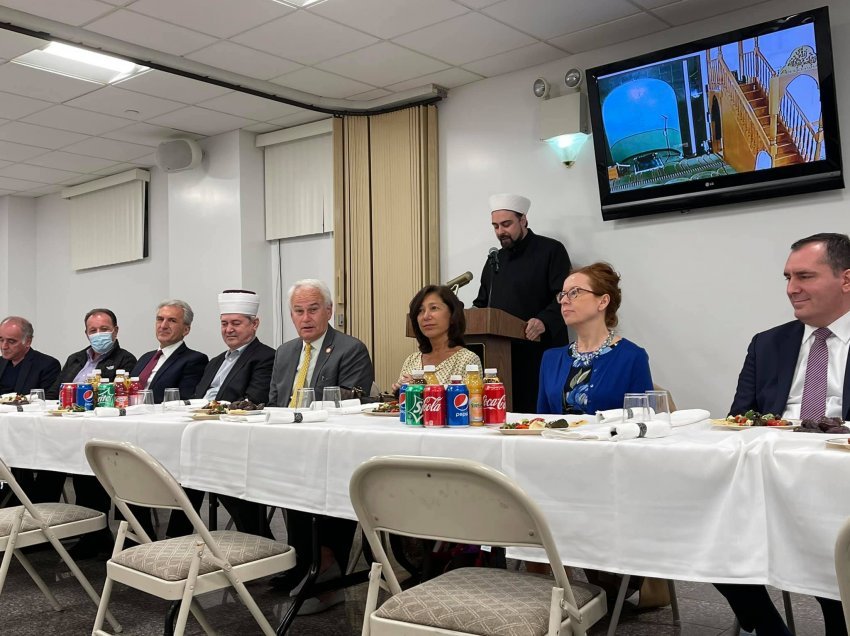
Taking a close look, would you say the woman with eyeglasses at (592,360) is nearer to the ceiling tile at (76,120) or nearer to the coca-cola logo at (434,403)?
the coca-cola logo at (434,403)

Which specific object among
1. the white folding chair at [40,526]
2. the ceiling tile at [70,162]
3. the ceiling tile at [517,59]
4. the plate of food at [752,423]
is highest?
the ceiling tile at [70,162]

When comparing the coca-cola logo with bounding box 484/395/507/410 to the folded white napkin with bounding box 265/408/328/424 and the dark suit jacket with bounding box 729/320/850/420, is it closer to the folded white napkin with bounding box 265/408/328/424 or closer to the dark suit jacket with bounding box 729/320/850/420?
the folded white napkin with bounding box 265/408/328/424

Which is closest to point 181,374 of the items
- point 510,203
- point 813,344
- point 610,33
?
point 510,203

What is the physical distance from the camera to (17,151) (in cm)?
721

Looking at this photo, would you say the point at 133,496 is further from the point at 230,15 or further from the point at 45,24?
the point at 45,24

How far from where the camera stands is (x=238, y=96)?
5965 mm

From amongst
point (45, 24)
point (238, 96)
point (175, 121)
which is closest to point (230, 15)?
point (45, 24)

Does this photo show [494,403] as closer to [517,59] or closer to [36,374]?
[517,59]

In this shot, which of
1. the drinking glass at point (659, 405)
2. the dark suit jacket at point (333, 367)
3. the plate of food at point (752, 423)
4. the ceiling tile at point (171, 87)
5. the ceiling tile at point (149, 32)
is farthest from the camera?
the ceiling tile at point (171, 87)

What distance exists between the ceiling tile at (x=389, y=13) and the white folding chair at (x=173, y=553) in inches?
120

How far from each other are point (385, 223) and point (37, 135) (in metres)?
3.06

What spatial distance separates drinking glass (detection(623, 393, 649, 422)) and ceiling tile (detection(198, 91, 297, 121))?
15.3 ft

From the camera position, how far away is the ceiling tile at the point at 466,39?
185 inches

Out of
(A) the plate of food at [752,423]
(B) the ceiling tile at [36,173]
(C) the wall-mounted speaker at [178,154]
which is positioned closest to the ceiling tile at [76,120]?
(C) the wall-mounted speaker at [178,154]
